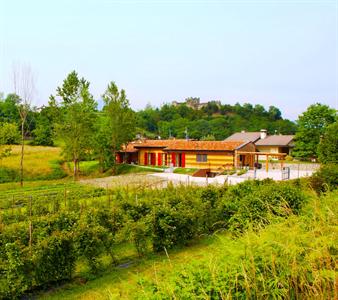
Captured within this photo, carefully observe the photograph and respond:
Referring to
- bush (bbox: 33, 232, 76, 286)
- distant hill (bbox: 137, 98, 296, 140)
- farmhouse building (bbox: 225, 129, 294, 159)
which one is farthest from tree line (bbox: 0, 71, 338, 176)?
distant hill (bbox: 137, 98, 296, 140)

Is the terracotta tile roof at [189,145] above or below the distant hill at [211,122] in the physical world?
below

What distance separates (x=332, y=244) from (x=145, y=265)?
6.28 m

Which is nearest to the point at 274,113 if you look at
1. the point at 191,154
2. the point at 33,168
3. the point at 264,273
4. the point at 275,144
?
the point at 275,144

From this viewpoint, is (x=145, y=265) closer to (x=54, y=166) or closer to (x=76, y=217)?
(x=76, y=217)

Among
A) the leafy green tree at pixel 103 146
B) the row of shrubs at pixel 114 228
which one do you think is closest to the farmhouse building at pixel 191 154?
the leafy green tree at pixel 103 146

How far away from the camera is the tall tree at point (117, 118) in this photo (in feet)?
112

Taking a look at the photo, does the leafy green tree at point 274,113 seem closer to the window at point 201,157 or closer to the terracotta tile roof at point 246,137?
the terracotta tile roof at point 246,137

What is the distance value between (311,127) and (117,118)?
2381 centimetres

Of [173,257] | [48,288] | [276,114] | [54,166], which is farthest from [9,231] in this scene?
[276,114]

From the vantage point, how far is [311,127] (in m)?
40.9

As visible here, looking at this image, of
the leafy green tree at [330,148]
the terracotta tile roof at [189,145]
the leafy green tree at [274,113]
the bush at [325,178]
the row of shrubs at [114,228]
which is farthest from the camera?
the leafy green tree at [274,113]

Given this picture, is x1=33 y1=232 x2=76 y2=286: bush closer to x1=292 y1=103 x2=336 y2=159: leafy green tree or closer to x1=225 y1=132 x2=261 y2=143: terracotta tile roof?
x1=292 y1=103 x2=336 y2=159: leafy green tree

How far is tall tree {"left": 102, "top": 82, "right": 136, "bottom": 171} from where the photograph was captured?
34281 millimetres

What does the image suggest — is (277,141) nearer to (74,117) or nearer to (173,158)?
(173,158)
